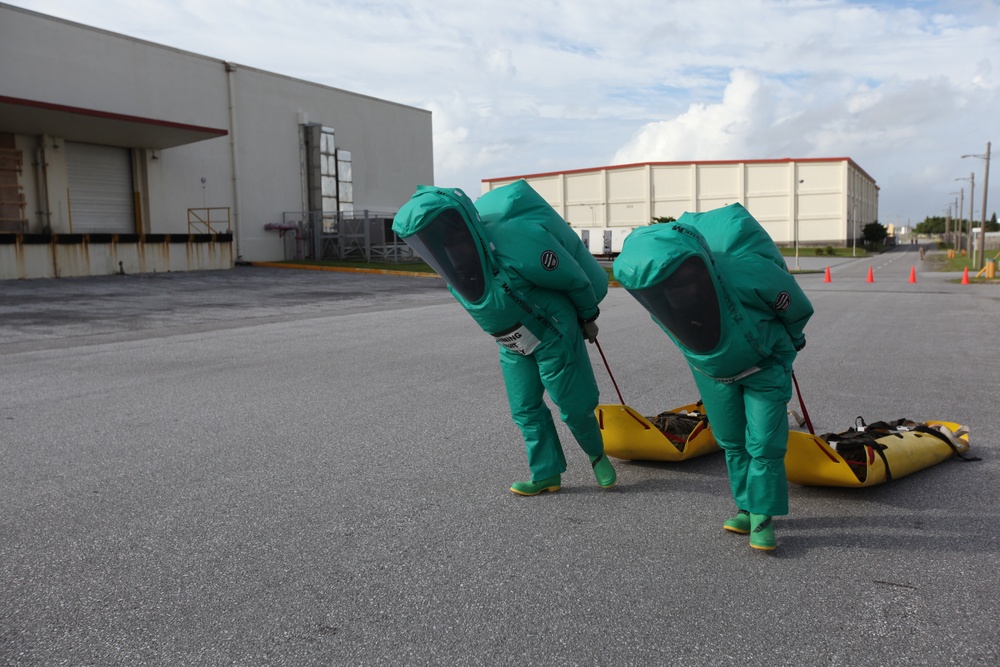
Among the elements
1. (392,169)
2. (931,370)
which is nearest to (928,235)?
(392,169)

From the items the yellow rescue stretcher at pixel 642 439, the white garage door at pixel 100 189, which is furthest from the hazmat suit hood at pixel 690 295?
the white garage door at pixel 100 189

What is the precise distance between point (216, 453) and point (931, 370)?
7641 millimetres

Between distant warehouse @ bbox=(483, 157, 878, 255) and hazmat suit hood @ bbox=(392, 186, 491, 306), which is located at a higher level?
distant warehouse @ bbox=(483, 157, 878, 255)

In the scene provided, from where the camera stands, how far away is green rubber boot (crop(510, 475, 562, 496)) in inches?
189

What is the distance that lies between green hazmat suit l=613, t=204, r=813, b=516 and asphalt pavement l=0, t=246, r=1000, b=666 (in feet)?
1.49

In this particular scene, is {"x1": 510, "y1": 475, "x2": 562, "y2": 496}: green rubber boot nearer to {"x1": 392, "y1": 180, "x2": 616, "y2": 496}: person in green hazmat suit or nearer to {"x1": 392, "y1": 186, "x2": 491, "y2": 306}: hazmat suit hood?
{"x1": 392, "y1": 180, "x2": 616, "y2": 496}: person in green hazmat suit

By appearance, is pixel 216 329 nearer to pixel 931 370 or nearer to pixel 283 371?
pixel 283 371

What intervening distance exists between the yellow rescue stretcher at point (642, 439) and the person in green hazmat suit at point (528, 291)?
0.40 meters

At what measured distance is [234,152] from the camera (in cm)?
3703

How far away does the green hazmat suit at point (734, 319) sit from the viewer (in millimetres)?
3572

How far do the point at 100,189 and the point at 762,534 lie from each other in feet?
109

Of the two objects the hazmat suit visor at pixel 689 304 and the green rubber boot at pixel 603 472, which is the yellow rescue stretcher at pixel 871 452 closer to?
the green rubber boot at pixel 603 472

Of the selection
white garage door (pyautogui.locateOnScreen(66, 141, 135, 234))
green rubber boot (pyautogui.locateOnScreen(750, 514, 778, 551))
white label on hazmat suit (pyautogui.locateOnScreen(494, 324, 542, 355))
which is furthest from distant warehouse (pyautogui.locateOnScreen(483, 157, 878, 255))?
green rubber boot (pyautogui.locateOnScreen(750, 514, 778, 551))

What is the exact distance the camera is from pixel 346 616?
328 centimetres
